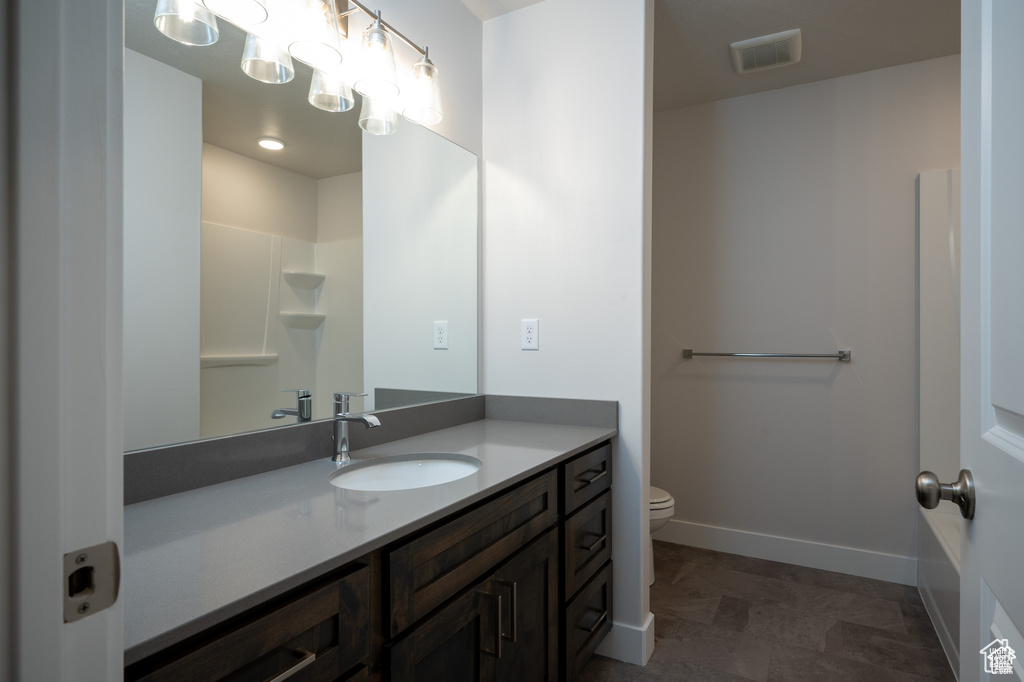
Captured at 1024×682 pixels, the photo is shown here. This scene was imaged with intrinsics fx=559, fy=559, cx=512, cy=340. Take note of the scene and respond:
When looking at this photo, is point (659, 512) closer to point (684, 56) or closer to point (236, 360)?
point (236, 360)

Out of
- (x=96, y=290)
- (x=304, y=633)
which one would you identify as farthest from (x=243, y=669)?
(x=96, y=290)

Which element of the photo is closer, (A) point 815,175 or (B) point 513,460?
(B) point 513,460

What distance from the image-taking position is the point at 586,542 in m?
1.74

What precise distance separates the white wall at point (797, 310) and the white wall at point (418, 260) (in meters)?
1.38

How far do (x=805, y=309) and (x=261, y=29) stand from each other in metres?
2.59

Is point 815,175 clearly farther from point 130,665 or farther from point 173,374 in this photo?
point 130,665

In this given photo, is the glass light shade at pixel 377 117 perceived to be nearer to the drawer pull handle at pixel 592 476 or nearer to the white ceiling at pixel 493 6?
the white ceiling at pixel 493 6

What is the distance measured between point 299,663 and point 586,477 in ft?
3.67

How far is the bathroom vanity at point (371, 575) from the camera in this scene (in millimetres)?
706

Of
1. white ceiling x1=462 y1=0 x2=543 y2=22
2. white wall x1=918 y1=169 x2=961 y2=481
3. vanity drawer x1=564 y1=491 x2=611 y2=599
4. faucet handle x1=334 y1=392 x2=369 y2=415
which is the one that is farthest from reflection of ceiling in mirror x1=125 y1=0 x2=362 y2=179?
white wall x1=918 y1=169 x2=961 y2=481

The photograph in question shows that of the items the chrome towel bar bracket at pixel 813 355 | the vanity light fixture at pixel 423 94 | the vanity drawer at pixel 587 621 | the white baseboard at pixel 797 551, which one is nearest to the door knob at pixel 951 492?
the vanity drawer at pixel 587 621

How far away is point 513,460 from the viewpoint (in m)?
1.48

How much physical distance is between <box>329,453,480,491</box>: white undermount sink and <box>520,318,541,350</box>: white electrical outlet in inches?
27.9

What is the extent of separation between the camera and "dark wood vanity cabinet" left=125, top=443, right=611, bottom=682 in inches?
29.1
